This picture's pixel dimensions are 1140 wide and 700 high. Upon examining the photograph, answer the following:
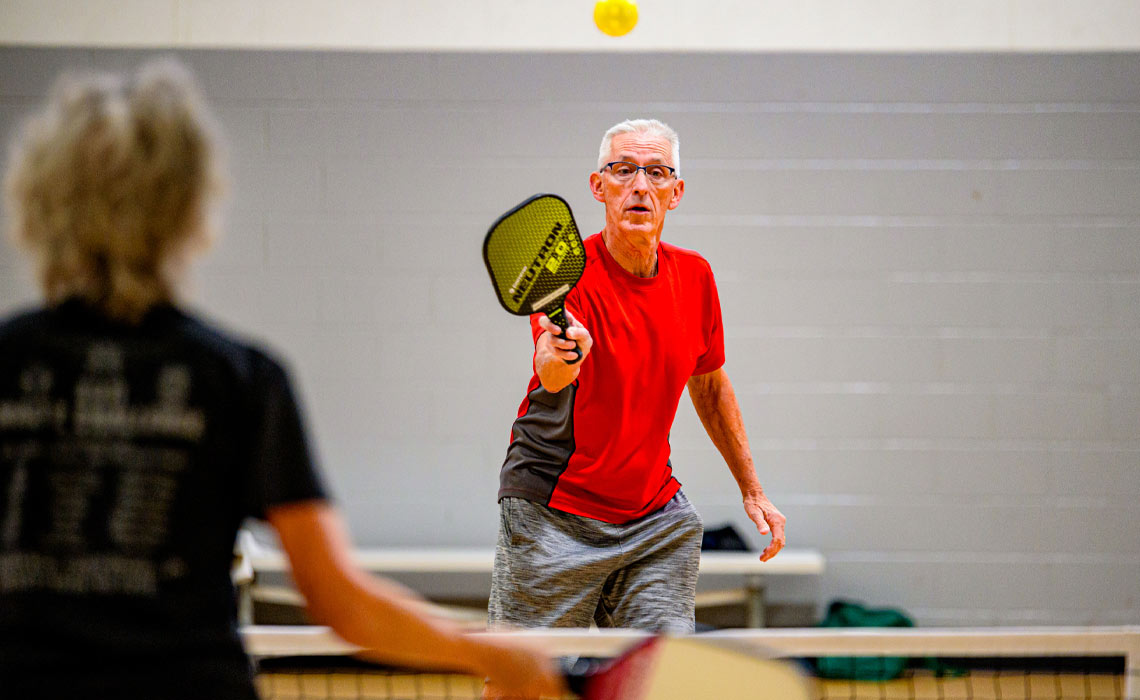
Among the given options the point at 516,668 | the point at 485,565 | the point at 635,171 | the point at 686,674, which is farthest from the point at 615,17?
the point at 516,668

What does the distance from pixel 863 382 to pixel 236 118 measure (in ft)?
12.0

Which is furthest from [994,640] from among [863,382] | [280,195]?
[280,195]

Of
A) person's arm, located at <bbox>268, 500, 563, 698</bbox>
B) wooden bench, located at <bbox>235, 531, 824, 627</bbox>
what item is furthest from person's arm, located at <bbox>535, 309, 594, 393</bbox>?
wooden bench, located at <bbox>235, 531, 824, 627</bbox>

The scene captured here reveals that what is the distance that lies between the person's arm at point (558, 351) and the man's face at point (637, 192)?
21.4 inches

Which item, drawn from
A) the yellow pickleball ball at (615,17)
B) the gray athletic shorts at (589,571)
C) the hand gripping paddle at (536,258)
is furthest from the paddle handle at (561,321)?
the yellow pickleball ball at (615,17)

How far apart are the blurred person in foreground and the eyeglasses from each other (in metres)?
2.12

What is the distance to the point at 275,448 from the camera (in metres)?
1.42

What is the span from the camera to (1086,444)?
609cm

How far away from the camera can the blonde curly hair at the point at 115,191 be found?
1389 mm

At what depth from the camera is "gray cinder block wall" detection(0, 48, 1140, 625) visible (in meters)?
6.09

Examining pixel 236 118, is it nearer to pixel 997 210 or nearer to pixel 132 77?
pixel 997 210

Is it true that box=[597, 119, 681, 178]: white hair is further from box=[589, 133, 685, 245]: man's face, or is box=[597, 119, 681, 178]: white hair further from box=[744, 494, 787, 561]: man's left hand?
box=[744, 494, 787, 561]: man's left hand

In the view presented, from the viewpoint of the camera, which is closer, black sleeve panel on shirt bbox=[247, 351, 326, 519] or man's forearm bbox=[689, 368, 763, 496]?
black sleeve panel on shirt bbox=[247, 351, 326, 519]

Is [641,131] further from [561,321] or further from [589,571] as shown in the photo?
[589,571]
